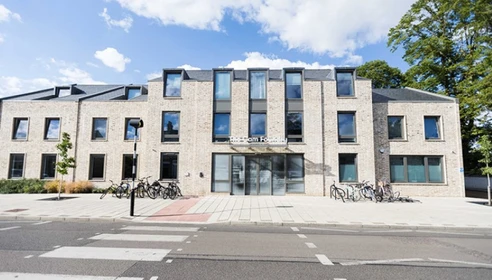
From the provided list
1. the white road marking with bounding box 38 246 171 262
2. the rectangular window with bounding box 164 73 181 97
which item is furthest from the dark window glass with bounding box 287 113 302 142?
the white road marking with bounding box 38 246 171 262

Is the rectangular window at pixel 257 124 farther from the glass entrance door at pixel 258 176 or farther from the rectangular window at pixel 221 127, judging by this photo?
the glass entrance door at pixel 258 176

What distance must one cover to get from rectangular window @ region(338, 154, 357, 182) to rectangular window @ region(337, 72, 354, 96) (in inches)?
172

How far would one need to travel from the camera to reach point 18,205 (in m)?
11.6

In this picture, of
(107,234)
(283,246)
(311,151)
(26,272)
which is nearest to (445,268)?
(283,246)

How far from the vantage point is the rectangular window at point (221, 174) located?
1667cm

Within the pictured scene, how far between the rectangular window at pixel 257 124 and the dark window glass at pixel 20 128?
16.8m

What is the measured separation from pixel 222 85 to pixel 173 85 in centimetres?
351

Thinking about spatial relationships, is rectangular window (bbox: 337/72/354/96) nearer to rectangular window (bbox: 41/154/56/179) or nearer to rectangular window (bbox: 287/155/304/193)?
rectangular window (bbox: 287/155/304/193)

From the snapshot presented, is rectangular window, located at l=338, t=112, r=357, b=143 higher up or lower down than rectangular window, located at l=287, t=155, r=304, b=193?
higher up

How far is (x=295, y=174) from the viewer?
54.9 feet

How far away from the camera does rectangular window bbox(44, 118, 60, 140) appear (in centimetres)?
1877

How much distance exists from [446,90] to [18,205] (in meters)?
32.5

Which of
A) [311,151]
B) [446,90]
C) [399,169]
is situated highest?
[446,90]

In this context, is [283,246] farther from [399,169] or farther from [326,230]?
[399,169]
